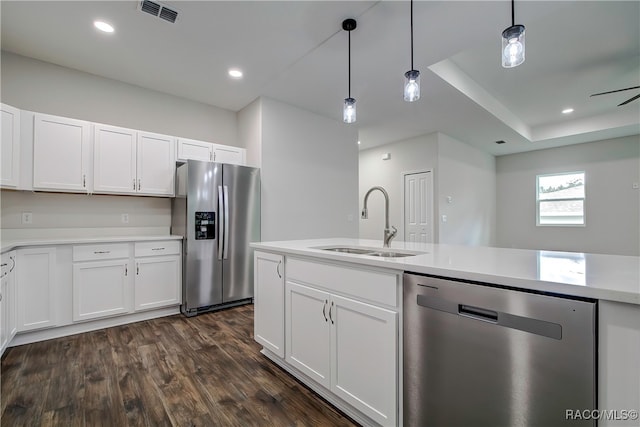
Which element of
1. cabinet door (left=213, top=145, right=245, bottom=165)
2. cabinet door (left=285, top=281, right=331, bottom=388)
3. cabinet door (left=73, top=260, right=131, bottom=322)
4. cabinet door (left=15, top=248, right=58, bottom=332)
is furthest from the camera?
cabinet door (left=213, top=145, right=245, bottom=165)

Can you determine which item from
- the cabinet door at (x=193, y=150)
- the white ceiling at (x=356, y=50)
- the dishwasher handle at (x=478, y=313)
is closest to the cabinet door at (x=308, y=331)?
the dishwasher handle at (x=478, y=313)

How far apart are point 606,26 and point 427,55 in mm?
1783

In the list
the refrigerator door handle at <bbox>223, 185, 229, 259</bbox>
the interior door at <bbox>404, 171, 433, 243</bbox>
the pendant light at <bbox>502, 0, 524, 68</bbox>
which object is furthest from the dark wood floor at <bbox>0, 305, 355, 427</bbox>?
the interior door at <bbox>404, 171, 433, 243</bbox>

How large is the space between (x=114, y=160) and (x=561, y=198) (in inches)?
331

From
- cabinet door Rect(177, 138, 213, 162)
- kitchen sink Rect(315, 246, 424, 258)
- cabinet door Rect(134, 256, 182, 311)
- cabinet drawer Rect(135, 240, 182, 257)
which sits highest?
cabinet door Rect(177, 138, 213, 162)

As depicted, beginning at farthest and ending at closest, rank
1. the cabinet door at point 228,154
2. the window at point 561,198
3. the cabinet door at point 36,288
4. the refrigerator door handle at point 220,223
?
the window at point 561,198, the cabinet door at point 228,154, the refrigerator door handle at point 220,223, the cabinet door at point 36,288

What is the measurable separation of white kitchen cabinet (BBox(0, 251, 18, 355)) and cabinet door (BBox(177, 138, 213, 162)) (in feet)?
5.95

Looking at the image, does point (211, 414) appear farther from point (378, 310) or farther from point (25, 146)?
point (25, 146)

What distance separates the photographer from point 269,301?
2133mm

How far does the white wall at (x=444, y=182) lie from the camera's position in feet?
17.6

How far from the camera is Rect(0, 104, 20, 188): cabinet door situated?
245cm

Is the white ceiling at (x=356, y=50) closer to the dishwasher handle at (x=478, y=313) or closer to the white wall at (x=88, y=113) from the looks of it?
the white wall at (x=88, y=113)

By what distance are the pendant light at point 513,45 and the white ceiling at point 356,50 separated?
892mm

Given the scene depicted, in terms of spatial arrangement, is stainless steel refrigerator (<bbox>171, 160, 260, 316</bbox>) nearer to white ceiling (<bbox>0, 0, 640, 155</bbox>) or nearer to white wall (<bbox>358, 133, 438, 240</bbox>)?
white ceiling (<bbox>0, 0, 640, 155</bbox>)
